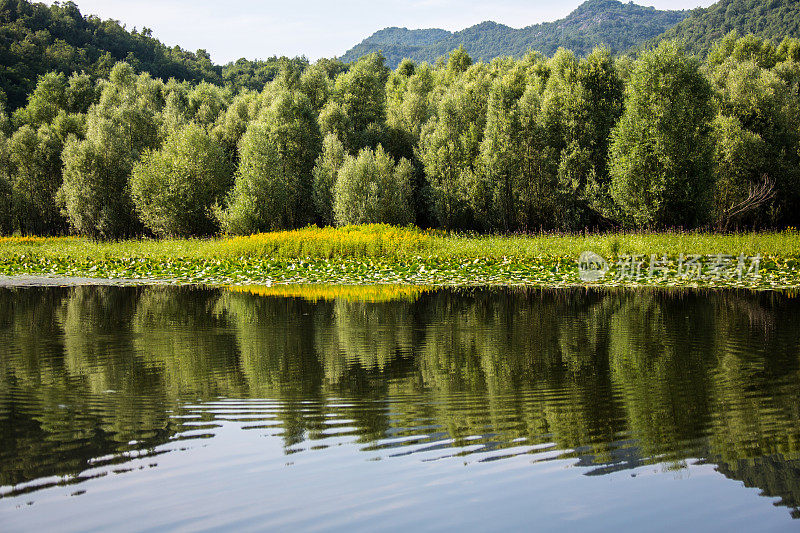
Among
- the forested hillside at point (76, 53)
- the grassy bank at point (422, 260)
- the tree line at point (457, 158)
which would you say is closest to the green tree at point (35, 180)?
the tree line at point (457, 158)

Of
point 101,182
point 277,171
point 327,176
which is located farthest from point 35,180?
point 327,176

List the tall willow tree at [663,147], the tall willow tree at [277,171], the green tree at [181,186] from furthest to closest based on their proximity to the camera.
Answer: the green tree at [181,186] < the tall willow tree at [277,171] < the tall willow tree at [663,147]

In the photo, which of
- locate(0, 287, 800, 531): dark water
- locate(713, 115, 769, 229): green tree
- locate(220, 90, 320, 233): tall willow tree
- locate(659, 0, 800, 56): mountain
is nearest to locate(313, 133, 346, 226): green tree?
locate(220, 90, 320, 233): tall willow tree

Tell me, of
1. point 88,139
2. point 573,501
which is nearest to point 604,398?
point 573,501

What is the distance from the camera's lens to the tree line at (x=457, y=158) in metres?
33.1

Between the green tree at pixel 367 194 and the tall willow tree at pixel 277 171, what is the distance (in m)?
3.42

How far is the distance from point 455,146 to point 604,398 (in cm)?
3472

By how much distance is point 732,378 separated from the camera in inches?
320

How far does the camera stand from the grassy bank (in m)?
21.3
